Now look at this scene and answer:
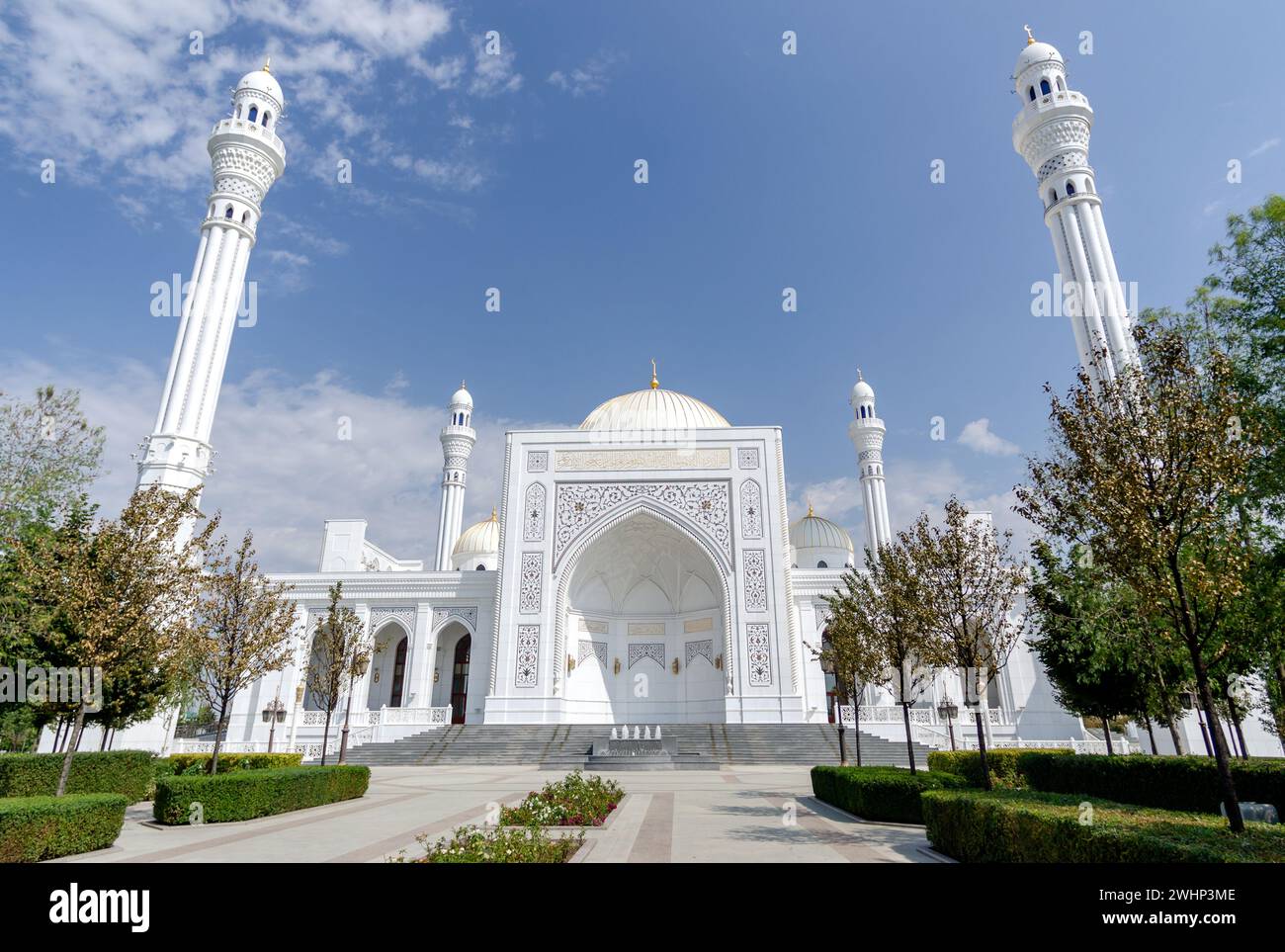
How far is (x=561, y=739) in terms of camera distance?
24.0 metres

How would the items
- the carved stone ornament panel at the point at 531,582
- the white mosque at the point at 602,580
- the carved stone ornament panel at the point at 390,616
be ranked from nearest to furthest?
the white mosque at the point at 602,580
the carved stone ornament panel at the point at 531,582
the carved stone ornament panel at the point at 390,616

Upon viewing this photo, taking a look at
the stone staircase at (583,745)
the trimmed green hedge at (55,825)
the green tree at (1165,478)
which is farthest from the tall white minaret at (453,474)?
the green tree at (1165,478)

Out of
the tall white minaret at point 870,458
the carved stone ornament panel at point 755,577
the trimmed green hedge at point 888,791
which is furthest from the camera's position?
the tall white minaret at point 870,458

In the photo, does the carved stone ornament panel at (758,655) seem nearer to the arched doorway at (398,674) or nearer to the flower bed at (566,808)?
the arched doorway at (398,674)

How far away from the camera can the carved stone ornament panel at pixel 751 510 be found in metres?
28.3

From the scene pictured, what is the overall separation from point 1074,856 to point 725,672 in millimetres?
21871

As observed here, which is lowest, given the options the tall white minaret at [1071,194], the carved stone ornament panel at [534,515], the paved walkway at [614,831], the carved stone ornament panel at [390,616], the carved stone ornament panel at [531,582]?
the paved walkway at [614,831]

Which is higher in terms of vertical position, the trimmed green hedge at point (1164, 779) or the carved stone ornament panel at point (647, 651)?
the carved stone ornament panel at point (647, 651)

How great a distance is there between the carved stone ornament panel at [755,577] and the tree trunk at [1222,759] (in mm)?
21491

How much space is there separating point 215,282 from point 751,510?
76.0 ft

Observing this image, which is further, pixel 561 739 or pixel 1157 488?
pixel 561 739

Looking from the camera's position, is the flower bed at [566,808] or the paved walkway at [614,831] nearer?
the paved walkway at [614,831]
